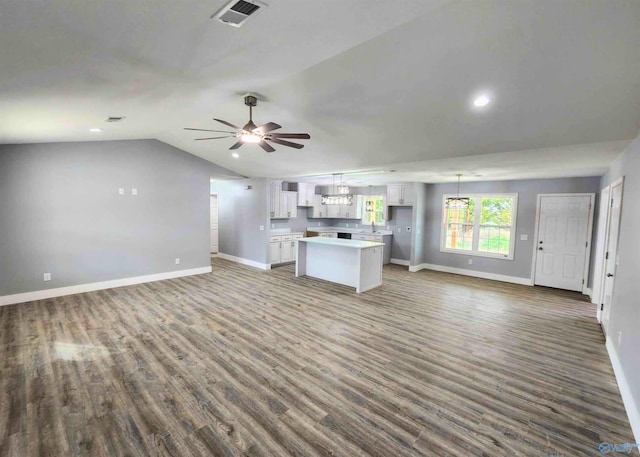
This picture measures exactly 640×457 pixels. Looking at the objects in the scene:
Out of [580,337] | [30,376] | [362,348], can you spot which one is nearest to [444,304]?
[580,337]

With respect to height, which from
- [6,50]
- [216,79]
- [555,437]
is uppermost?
[216,79]

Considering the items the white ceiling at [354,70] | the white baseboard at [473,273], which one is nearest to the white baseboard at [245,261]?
the white baseboard at [473,273]

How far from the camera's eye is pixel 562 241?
6.40 m

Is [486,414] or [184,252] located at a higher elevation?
[184,252]

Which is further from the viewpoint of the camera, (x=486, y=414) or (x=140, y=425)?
(x=486, y=414)

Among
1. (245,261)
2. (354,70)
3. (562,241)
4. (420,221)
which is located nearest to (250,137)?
(354,70)

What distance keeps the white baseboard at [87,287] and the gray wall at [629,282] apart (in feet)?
23.9

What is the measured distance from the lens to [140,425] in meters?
2.26

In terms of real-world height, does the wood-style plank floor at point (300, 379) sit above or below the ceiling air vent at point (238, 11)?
below

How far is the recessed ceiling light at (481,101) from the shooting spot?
2867 mm

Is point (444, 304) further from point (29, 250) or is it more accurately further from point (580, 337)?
point (29, 250)

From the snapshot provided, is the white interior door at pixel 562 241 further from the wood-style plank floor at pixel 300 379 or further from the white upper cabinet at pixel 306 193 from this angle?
the white upper cabinet at pixel 306 193

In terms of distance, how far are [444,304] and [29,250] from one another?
7.29 m

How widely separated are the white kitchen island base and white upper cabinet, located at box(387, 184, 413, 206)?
2507mm
